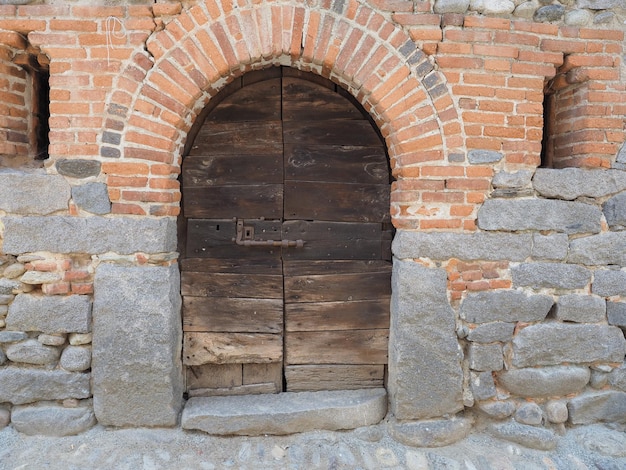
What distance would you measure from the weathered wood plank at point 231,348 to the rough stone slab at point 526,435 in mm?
1543

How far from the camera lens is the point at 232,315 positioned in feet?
9.98

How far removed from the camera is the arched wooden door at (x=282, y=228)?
9.78 feet

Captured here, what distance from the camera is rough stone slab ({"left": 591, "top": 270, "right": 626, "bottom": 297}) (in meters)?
2.83

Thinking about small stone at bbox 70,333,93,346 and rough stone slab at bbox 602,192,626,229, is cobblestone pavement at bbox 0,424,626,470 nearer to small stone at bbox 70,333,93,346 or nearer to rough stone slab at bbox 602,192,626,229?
small stone at bbox 70,333,93,346

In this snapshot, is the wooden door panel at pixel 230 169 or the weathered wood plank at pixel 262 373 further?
the weathered wood plank at pixel 262 373

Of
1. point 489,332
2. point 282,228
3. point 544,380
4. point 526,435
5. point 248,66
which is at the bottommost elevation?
point 526,435

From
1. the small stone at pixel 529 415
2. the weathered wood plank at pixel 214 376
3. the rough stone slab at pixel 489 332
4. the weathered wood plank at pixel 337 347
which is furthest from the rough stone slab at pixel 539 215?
the weathered wood plank at pixel 214 376

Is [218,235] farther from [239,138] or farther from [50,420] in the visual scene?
[50,420]

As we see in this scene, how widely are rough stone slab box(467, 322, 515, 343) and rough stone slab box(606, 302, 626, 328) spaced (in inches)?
27.5

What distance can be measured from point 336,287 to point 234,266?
739 millimetres

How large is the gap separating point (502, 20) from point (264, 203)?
1906 millimetres

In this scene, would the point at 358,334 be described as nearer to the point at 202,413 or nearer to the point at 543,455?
the point at 202,413

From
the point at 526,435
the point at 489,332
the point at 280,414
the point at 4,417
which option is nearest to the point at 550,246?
the point at 489,332

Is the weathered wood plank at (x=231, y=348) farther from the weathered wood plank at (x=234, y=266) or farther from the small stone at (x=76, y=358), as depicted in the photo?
the small stone at (x=76, y=358)
